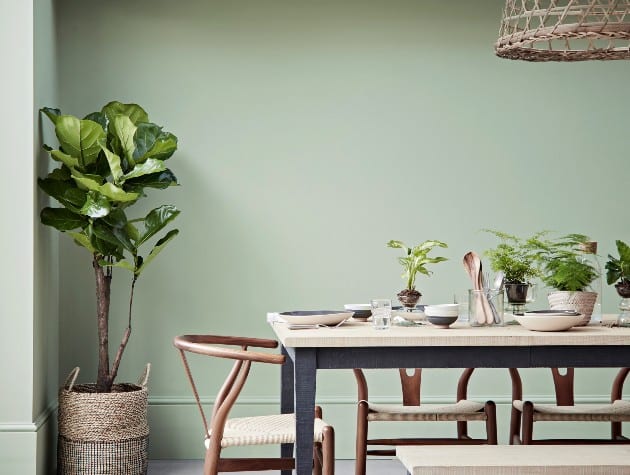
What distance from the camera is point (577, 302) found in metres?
3.14

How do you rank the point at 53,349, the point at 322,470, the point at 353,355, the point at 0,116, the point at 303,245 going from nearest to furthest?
the point at 353,355
the point at 322,470
the point at 0,116
the point at 53,349
the point at 303,245

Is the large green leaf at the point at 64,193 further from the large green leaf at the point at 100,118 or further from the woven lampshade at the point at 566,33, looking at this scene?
the woven lampshade at the point at 566,33

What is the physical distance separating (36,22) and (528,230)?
2.80 m

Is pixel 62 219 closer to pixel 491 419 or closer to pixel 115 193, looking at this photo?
pixel 115 193

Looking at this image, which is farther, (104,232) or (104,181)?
(104,181)

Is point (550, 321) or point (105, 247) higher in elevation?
point (105, 247)

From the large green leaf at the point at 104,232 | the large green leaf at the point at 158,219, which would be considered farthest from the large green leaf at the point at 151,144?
the large green leaf at the point at 104,232

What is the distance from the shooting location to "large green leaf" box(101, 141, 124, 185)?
3943 mm

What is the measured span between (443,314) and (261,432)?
75cm

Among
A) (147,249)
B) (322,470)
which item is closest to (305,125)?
(147,249)

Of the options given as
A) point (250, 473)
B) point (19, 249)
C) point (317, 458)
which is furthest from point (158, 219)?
point (317, 458)

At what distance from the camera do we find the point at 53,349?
4480 millimetres

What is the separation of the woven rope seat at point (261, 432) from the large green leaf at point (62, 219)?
134 cm

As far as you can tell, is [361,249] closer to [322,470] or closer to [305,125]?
[305,125]
